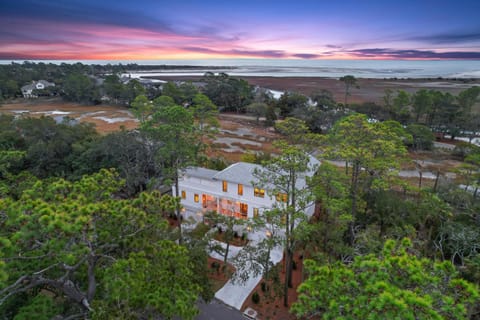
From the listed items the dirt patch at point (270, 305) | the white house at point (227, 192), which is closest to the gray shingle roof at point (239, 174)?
the white house at point (227, 192)

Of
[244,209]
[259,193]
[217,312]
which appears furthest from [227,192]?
[217,312]

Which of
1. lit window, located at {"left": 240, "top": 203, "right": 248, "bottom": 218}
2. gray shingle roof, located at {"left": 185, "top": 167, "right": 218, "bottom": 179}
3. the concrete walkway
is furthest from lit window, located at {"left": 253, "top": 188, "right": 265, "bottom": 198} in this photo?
the concrete walkway

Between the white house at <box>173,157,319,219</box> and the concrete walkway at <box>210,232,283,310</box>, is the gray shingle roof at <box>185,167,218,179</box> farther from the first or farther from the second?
the concrete walkway at <box>210,232,283,310</box>

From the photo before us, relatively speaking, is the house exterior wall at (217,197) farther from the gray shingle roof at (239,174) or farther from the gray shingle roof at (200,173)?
the gray shingle roof at (239,174)

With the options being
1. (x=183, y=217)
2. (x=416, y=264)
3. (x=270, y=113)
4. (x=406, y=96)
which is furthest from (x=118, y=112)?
(x=416, y=264)

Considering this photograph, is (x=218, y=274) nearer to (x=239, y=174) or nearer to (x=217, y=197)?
(x=217, y=197)

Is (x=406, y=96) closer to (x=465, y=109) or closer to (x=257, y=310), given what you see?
(x=465, y=109)
